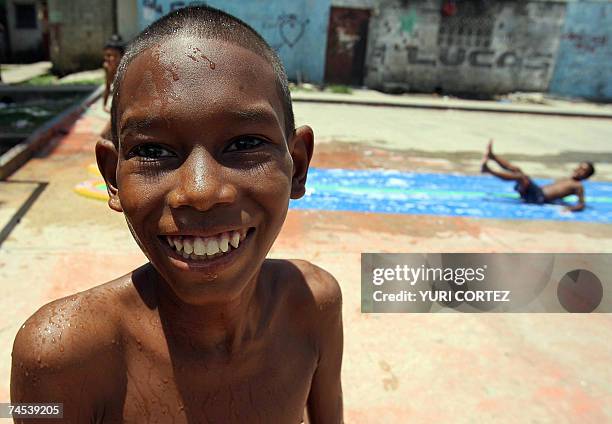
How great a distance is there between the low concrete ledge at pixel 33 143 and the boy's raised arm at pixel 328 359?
5570 millimetres

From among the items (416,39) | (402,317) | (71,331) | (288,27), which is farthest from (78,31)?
(71,331)

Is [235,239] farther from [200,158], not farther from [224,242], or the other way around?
[200,158]

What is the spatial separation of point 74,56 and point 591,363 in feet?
60.6

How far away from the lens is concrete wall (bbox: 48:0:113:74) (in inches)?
688

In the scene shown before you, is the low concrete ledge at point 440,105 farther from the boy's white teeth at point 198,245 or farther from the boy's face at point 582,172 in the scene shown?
the boy's white teeth at point 198,245

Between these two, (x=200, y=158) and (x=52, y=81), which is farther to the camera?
(x=52, y=81)

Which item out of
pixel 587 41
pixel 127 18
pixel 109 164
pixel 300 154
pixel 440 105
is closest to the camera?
pixel 109 164

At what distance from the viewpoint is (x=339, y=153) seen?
28.2ft

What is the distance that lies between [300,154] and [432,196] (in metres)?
5.40

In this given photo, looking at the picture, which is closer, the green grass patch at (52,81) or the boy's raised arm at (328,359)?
the boy's raised arm at (328,359)

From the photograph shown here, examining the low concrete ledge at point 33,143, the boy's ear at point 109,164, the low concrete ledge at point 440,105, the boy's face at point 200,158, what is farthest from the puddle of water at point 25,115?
the boy's face at point 200,158

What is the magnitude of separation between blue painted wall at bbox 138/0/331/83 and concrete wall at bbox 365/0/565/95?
1.83 meters

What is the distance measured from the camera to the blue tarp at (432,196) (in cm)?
605

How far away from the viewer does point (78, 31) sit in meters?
17.6
